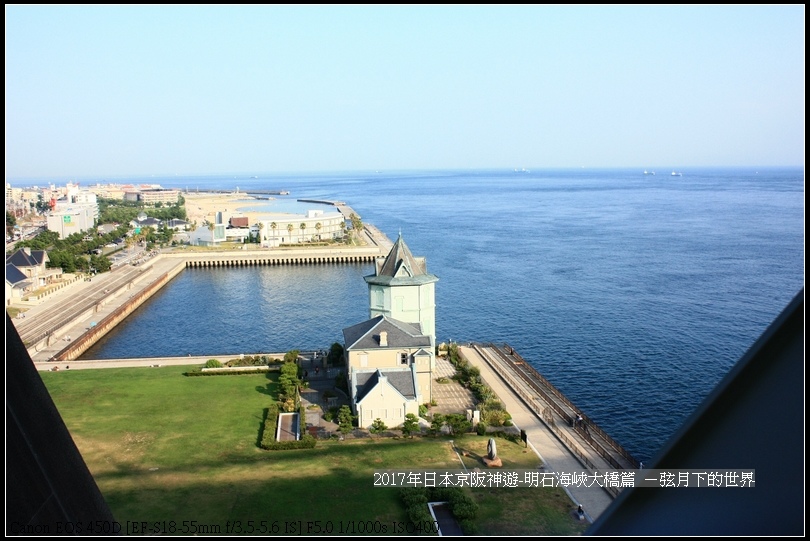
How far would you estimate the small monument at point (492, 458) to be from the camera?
66.6 feet

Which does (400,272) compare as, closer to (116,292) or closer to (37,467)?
(37,467)

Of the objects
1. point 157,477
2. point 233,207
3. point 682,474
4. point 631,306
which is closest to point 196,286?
point 631,306

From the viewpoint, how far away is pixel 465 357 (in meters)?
33.4

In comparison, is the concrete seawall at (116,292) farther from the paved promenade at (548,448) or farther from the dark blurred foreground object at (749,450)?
the dark blurred foreground object at (749,450)

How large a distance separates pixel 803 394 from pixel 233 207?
512 feet

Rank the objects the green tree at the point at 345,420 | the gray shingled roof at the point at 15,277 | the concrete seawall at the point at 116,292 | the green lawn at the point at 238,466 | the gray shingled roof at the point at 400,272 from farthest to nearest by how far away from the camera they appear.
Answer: the gray shingled roof at the point at 15,277
the concrete seawall at the point at 116,292
the gray shingled roof at the point at 400,272
the green tree at the point at 345,420
the green lawn at the point at 238,466

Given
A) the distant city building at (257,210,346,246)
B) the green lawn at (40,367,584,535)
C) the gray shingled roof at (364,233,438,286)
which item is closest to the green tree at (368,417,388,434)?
the green lawn at (40,367,584,535)

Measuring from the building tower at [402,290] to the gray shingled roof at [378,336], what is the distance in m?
1.79

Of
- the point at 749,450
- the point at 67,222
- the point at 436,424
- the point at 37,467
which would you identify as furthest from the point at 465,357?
the point at 67,222

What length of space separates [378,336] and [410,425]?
4.99m

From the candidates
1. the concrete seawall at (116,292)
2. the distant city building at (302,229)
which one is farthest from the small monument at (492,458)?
the distant city building at (302,229)

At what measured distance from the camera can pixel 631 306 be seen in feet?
153

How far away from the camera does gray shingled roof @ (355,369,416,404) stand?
24391 mm

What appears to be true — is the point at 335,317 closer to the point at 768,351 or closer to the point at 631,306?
the point at 631,306
